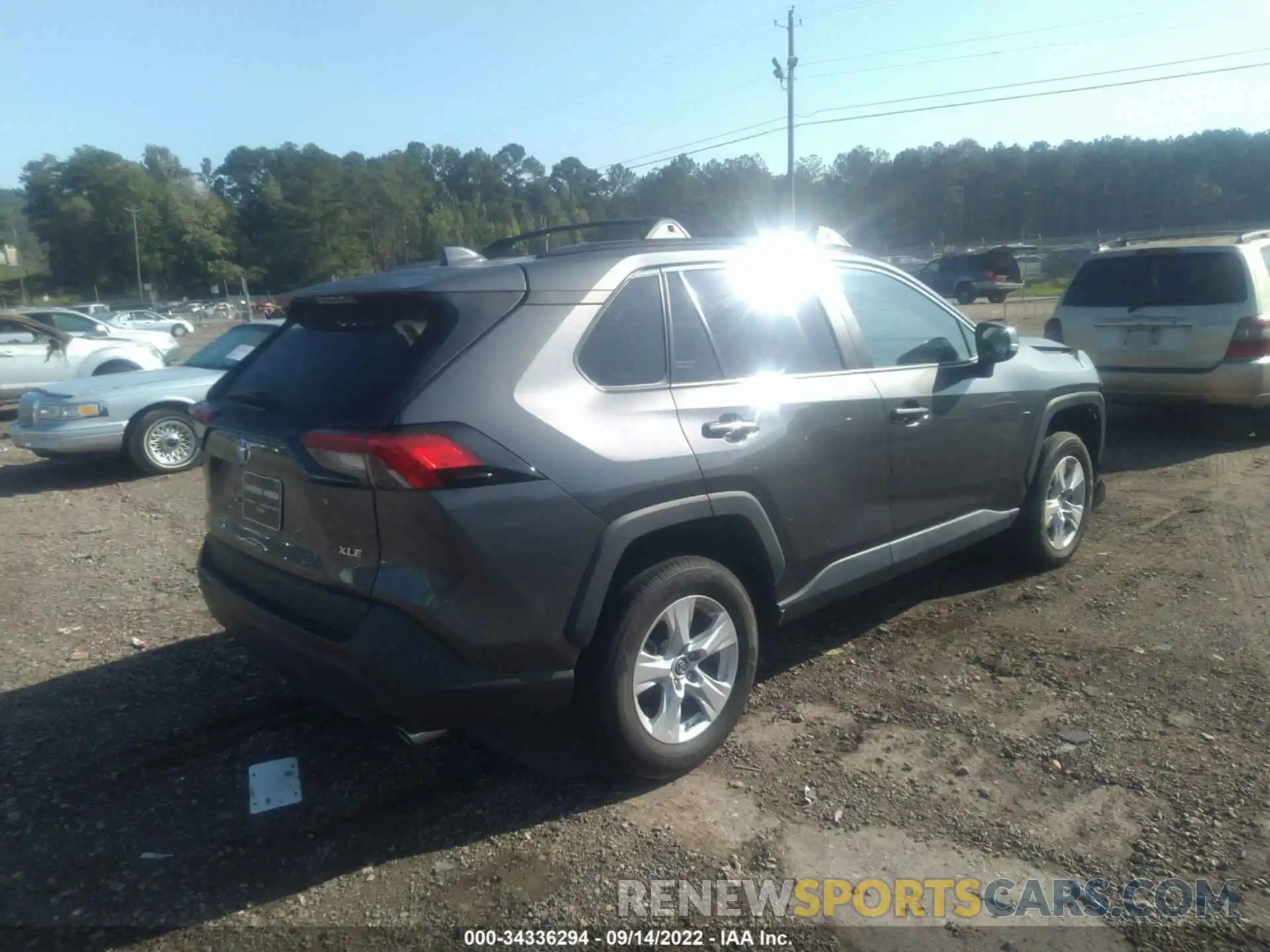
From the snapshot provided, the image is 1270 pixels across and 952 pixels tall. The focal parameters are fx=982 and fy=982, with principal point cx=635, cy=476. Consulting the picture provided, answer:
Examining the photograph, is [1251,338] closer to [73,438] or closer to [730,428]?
[730,428]

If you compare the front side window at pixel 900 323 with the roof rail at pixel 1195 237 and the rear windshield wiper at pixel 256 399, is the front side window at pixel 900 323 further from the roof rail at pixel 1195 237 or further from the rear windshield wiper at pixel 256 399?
the roof rail at pixel 1195 237

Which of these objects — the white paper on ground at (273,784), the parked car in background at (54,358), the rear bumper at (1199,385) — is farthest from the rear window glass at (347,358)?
the parked car in background at (54,358)

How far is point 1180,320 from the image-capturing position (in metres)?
8.36

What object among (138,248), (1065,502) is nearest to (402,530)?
(1065,502)

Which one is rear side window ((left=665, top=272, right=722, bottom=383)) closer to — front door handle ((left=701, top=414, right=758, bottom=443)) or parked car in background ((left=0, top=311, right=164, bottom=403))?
front door handle ((left=701, top=414, right=758, bottom=443))

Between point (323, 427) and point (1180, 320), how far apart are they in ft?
25.7

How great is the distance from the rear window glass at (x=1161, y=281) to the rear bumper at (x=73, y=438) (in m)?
9.08

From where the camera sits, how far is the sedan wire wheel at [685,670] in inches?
132

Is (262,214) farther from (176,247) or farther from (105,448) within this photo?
(176,247)

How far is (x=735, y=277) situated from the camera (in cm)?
387

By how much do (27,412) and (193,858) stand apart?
768cm

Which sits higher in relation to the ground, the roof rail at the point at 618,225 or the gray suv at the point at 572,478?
the roof rail at the point at 618,225

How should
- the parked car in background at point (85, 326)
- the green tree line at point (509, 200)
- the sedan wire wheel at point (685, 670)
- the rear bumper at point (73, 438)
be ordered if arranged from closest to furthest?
the sedan wire wheel at point (685, 670)
the rear bumper at point (73, 438)
the parked car in background at point (85, 326)
the green tree line at point (509, 200)

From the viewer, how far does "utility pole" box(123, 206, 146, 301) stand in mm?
78438
